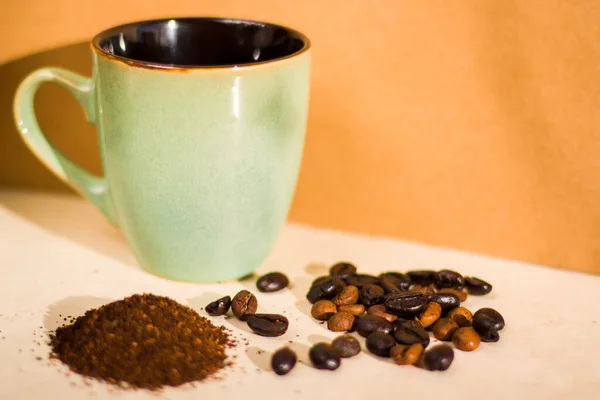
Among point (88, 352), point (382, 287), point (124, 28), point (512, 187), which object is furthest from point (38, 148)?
point (512, 187)

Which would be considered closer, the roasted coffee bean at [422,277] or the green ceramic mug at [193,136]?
the green ceramic mug at [193,136]

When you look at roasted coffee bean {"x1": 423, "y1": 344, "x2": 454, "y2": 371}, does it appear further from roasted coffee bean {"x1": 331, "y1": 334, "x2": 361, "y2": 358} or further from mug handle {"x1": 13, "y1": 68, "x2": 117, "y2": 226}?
mug handle {"x1": 13, "y1": 68, "x2": 117, "y2": 226}

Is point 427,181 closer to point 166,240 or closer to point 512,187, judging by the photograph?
point 512,187

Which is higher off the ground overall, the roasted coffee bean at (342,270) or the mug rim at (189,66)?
the mug rim at (189,66)

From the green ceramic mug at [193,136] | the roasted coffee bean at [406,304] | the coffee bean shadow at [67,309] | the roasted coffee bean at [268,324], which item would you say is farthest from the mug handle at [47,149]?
the roasted coffee bean at [406,304]

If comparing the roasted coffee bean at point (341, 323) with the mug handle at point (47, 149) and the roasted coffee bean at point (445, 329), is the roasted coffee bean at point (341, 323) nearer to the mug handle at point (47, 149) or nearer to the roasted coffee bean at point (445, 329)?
the roasted coffee bean at point (445, 329)

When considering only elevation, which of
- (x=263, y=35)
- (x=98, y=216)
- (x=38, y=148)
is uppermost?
(x=263, y=35)
